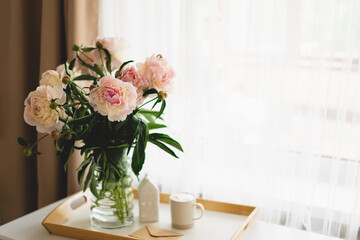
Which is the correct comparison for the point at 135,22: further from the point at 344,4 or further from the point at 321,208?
the point at 321,208

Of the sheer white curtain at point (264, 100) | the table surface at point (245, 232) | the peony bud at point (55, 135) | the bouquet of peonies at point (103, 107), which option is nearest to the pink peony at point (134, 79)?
the bouquet of peonies at point (103, 107)

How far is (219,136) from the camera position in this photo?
1491mm

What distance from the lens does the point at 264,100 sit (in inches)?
54.6

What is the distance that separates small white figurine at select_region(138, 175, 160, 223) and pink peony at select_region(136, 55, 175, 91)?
0.36 metres

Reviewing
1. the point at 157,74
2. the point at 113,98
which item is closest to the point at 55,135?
the point at 113,98

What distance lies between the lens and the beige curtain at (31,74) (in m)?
1.56

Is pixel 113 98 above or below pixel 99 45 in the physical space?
below

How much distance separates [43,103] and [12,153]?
0.80 metres

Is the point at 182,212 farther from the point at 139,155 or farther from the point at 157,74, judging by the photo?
the point at 157,74

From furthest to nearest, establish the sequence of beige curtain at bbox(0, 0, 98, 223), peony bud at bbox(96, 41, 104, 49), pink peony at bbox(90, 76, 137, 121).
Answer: beige curtain at bbox(0, 0, 98, 223), peony bud at bbox(96, 41, 104, 49), pink peony at bbox(90, 76, 137, 121)

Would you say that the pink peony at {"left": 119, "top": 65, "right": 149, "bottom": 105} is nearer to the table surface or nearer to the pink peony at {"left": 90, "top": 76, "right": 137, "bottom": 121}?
the pink peony at {"left": 90, "top": 76, "right": 137, "bottom": 121}

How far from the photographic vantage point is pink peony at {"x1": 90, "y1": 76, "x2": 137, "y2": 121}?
3.24 feet

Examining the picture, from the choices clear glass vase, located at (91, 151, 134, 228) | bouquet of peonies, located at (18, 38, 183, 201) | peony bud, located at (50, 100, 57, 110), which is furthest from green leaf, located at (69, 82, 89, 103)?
clear glass vase, located at (91, 151, 134, 228)

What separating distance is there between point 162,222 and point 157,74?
1.71 feet
